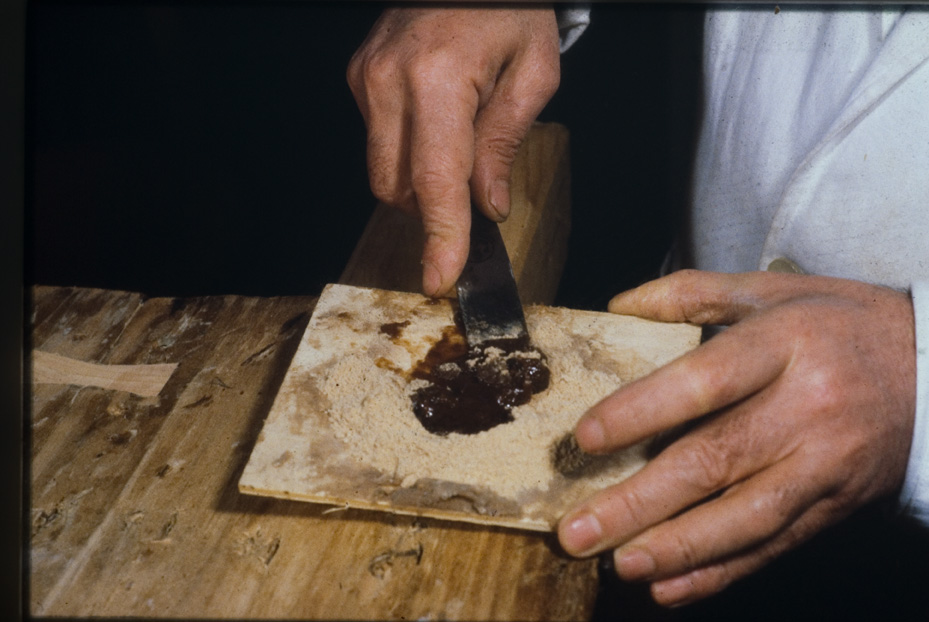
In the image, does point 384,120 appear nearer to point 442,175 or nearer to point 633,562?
point 442,175

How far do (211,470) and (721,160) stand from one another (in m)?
1.23

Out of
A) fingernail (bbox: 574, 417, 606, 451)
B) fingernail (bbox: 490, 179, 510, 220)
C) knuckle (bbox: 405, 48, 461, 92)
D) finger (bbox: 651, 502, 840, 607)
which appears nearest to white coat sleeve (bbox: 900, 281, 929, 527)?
finger (bbox: 651, 502, 840, 607)

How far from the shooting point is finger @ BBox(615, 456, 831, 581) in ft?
3.19

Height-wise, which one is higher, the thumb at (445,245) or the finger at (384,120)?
the finger at (384,120)

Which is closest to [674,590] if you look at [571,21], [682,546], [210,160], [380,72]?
[682,546]

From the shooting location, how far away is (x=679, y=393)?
97 centimetres

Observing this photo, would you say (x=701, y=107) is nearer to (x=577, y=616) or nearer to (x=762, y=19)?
(x=762, y=19)

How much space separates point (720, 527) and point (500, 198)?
2.43 ft

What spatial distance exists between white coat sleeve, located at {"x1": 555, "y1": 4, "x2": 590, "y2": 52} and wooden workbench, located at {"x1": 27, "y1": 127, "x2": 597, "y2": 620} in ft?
3.21

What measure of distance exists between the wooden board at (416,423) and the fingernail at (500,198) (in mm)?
222

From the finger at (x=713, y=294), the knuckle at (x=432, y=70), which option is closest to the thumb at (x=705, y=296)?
the finger at (x=713, y=294)

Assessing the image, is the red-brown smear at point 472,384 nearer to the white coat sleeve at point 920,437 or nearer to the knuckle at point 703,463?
the knuckle at point 703,463

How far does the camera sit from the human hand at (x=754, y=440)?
37.8 inches

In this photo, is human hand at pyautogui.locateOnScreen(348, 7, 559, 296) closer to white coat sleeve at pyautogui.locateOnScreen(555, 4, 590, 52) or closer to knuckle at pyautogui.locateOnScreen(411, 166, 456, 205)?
knuckle at pyautogui.locateOnScreen(411, 166, 456, 205)
